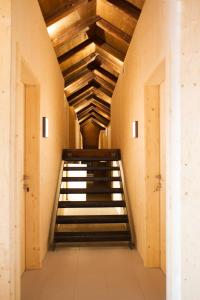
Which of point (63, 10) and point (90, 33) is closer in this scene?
point (63, 10)

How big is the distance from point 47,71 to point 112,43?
1.90m

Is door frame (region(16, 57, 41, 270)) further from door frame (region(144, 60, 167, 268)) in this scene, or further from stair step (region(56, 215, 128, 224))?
door frame (region(144, 60, 167, 268))

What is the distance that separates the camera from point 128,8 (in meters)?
3.84

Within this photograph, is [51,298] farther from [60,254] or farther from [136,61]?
[136,61]

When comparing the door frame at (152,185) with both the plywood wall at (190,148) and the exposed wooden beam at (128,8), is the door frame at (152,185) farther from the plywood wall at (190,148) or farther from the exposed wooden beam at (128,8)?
the plywood wall at (190,148)

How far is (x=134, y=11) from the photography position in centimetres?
380

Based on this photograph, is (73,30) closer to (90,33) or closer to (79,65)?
(90,33)

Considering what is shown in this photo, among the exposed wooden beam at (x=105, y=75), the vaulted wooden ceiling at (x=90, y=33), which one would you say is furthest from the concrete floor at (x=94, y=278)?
the exposed wooden beam at (x=105, y=75)

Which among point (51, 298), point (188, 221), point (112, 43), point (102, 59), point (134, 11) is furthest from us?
point (102, 59)

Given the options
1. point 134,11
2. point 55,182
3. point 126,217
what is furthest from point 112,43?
point 126,217

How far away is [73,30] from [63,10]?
2.64ft

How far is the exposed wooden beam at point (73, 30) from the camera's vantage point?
462cm

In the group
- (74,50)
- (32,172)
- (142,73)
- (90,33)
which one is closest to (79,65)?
(74,50)

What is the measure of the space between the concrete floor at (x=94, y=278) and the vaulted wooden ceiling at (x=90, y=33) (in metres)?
3.12
